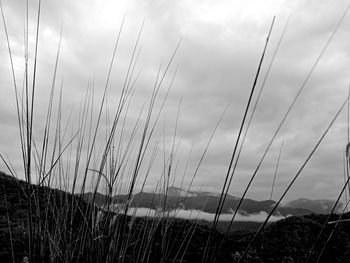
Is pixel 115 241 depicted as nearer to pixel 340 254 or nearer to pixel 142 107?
pixel 142 107

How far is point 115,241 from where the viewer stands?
1.35 m

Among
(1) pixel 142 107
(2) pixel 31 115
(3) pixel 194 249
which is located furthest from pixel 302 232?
(2) pixel 31 115

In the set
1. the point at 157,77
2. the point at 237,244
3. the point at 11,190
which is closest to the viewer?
the point at 157,77

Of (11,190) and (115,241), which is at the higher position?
(11,190)

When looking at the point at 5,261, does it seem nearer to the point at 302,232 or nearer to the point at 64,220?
the point at 64,220

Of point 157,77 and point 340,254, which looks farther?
point 340,254

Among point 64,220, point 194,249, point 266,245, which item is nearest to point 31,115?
point 64,220

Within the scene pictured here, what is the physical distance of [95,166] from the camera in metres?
1.69

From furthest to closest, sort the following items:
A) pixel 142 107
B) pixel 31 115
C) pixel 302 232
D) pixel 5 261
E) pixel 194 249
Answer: pixel 302 232 → pixel 194 249 → pixel 5 261 → pixel 142 107 → pixel 31 115

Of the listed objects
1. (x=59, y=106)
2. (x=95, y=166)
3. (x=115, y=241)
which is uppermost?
(x=59, y=106)

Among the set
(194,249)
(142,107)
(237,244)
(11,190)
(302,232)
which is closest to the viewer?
(142,107)

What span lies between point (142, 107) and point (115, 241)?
24.2 inches

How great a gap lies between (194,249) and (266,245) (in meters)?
1.23

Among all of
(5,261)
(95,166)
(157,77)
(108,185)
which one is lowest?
(5,261)
